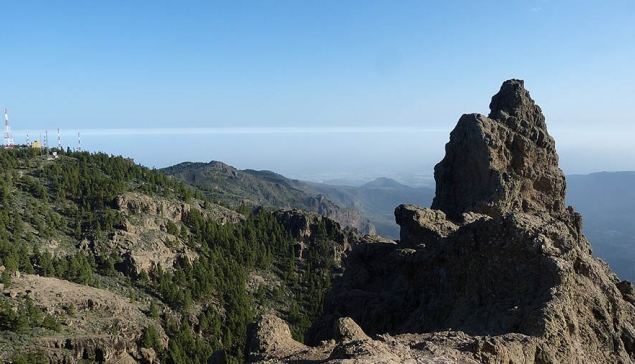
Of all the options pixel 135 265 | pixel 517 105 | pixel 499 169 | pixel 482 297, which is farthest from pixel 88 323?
pixel 517 105

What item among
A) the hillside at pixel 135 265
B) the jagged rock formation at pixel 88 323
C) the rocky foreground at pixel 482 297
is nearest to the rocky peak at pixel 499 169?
the rocky foreground at pixel 482 297

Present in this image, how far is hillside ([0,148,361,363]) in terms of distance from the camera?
53375 mm

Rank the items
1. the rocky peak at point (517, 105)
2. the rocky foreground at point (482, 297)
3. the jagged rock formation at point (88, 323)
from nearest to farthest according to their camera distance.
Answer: the rocky foreground at point (482, 297), the rocky peak at point (517, 105), the jagged rock formation at point (88, 323)

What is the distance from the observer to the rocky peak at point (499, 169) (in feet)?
112

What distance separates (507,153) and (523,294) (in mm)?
22126

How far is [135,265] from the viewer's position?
7762cm

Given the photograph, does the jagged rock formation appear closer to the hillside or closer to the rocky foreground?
the hillside

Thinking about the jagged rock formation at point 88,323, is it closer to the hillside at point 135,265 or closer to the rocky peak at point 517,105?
the hillside at point 135,265

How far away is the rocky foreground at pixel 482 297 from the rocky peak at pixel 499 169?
0.16 m

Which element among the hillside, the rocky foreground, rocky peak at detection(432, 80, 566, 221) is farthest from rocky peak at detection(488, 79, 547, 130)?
the hillside

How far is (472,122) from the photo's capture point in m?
35.4

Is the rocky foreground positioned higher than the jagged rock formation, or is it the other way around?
the rocky foreground

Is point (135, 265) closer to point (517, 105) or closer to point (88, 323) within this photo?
point (88, 323)

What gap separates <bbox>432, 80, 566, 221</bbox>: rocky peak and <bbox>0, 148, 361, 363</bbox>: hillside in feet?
141
